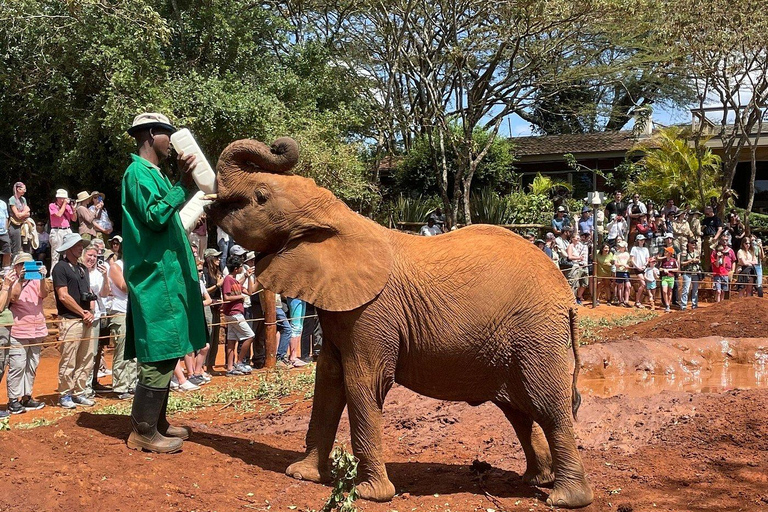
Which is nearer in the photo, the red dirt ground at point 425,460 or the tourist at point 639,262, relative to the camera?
the red dirt ground at point 425,460

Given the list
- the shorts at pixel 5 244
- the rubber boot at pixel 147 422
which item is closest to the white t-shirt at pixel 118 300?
the shorts at pixel 5 244

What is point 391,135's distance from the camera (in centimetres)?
2892

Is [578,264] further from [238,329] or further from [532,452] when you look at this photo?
[532,452]

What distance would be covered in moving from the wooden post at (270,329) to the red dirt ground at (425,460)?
2598 millimetres

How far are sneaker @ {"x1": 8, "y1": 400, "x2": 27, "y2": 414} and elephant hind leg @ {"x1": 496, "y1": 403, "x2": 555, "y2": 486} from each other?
6.00 m

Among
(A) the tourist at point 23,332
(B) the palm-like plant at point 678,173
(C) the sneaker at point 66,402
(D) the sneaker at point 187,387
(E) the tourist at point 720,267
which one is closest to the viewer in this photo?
(A) the tourist at point 23,332

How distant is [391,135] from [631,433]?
22.4m

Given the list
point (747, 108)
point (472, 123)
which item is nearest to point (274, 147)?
point (472, 123)

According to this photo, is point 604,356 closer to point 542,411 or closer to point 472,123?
point 542,411

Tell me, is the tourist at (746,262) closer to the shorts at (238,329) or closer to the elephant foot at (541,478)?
the shorts at (238,329)

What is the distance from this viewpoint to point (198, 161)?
511 centimetres

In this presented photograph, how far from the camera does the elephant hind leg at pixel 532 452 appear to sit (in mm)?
5738

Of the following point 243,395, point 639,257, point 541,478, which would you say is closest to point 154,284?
point 541,478

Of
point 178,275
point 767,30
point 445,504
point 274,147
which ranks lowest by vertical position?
point 445,504
